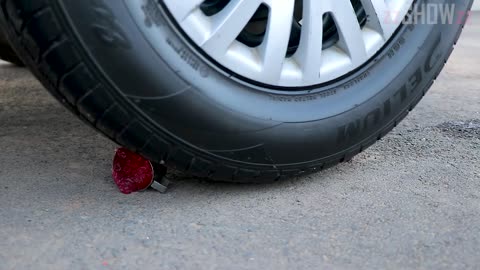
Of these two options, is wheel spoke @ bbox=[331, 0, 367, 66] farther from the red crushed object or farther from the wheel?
the red crushed object

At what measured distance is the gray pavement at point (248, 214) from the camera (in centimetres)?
113

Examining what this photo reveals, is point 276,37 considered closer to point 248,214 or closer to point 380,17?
point 380,17

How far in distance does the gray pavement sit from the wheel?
101 mm

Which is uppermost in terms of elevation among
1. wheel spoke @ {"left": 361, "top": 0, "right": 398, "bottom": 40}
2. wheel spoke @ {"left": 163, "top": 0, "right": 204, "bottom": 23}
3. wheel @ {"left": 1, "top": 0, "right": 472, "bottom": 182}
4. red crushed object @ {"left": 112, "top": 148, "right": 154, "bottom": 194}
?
wheel spoke @ {"left": 361, "top": 0, "right": 398, "bottom": 40}

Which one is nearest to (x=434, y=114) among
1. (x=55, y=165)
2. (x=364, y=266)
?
(x=364, y=266)

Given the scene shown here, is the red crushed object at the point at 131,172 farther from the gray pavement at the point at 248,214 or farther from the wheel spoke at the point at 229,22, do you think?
the wheel spoke at the point at 229,22

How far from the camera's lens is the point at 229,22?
51.4 inches

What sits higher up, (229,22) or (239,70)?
(229,22)

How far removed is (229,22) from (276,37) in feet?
0.43

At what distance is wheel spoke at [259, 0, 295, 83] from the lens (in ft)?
4.44

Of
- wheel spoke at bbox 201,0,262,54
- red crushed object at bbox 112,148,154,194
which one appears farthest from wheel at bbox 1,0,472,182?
red crushed object at bbox 112,148,154,194

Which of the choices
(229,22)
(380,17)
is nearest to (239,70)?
(229,22)

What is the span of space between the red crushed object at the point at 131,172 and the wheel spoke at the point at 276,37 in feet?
1.28

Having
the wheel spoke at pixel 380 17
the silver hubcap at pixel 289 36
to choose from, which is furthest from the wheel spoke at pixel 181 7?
the wheel spoke at pixel 380 17
